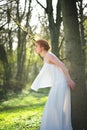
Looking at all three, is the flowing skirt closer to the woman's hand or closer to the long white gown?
the long white gown

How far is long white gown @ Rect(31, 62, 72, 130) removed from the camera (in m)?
7.15

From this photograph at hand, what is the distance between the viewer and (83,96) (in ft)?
25.6

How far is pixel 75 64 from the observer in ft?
25.4

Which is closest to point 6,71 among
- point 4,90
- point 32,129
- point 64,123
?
point 4,90

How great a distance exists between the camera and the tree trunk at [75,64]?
25.4ft

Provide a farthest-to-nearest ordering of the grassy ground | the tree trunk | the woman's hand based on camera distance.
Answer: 1. the grassy ground
2. the tree trunk
3. the woman's hand

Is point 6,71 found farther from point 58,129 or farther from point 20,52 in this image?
point 58,129

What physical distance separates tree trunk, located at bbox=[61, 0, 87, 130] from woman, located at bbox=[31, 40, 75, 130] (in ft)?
1.58

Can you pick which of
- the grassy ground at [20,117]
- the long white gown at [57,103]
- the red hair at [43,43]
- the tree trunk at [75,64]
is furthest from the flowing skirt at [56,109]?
the grassy ground at [20,117]

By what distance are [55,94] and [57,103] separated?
0.20m

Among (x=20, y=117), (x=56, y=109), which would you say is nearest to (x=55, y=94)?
(x=56, y=109)

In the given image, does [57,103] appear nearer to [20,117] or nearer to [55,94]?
[55,94]

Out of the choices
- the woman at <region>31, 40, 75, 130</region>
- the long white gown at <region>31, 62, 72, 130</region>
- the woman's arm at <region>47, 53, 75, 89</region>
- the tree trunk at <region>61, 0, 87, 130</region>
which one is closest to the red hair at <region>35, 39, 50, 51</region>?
the woman at <region>31, 40, 75, 130</region>

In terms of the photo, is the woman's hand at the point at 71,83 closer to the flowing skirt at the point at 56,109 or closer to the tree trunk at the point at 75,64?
the flowing skirt at the point at 56,109
